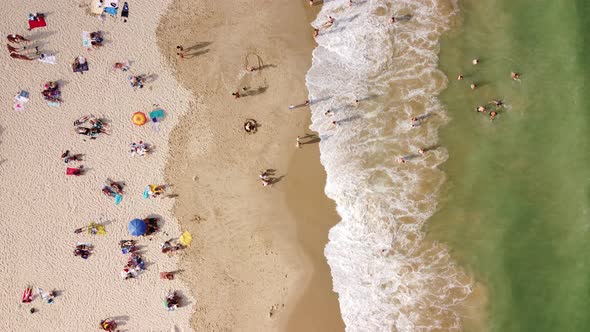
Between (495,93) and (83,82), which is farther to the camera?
(83,82)

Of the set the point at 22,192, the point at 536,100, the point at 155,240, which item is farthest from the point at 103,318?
the point at 536,100

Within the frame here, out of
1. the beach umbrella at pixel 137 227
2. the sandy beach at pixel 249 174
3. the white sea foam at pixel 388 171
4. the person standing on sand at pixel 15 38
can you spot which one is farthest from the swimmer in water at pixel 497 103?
the person standing on sand at pixel 15 38

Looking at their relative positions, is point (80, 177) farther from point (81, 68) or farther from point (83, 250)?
point (81, 68)

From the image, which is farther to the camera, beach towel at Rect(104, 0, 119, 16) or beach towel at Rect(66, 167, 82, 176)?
beach towel at Rect(104, 0, 119, 16)

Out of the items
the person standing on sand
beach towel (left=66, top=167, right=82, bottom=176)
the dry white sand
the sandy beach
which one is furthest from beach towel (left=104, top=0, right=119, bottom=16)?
beach towel (left=66, top=167, right=82, bottom=176)

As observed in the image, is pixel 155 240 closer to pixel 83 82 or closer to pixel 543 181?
pixel 83 82

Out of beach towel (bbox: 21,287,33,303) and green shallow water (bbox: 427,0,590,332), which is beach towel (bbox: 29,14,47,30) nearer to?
beach towel (bbox: 21,287,33,303)

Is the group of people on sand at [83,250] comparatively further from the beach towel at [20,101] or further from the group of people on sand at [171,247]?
the beach towel at [20,101]
